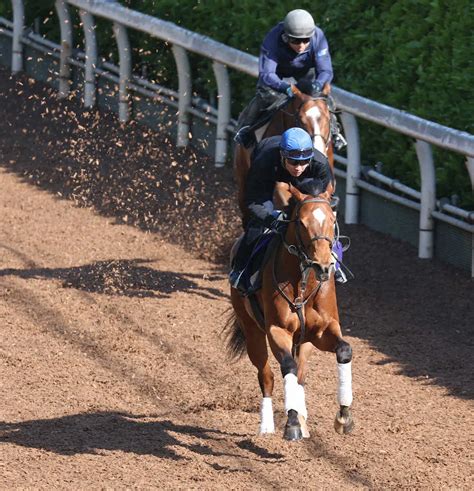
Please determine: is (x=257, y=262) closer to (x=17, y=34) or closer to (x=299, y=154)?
(x=299, y=154)

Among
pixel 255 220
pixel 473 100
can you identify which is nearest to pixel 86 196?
pixel 473 100

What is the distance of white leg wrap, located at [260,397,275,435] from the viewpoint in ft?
29.2

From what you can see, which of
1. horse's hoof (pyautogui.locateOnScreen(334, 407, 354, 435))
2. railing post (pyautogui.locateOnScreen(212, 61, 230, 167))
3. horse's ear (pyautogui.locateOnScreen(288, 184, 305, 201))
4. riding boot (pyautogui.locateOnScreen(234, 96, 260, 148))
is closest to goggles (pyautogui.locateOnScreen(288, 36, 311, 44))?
riding boot (pyautogui.locateOnScreen(234, 96, 260, 148))

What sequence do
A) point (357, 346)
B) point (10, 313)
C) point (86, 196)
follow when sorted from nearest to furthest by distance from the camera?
point (357, 346)
point (10, 313)
point (86, 196)

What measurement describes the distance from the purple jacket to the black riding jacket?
2825 mm

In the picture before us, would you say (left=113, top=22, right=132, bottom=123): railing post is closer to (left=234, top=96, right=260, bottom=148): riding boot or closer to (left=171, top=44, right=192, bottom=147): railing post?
(left=171, top=44, right=192, bottom=147): railing post

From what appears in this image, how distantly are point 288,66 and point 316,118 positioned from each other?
4.01 ft

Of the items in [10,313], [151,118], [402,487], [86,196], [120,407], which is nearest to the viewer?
[402,487]

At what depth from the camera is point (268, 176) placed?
29.0 ft

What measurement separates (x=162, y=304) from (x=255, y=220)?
3.11 metres

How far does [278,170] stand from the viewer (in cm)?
888

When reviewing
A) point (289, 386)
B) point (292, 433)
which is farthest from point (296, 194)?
point (292, 433)

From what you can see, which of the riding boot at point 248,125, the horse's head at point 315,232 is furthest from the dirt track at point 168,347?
the riding boot at point 248,125

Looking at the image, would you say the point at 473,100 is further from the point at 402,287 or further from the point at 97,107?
the point at 97,107
